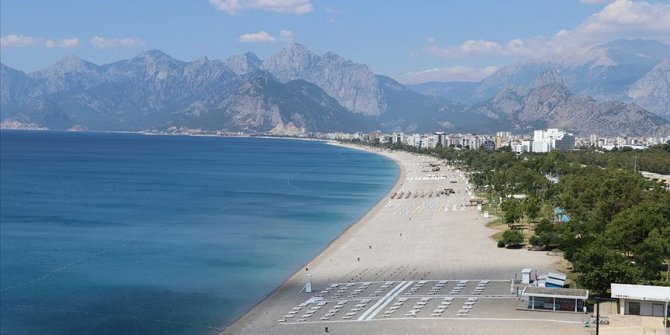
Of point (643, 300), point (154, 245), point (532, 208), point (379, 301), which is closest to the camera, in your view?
point (643, 300)

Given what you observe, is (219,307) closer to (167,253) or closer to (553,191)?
(167,253)

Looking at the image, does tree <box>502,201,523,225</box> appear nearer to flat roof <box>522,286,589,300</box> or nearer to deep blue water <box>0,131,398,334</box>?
deep blue water <box>0,131,398,334</box>

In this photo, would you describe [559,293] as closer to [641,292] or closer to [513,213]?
[641,292]

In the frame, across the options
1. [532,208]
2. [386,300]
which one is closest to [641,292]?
[386,300]

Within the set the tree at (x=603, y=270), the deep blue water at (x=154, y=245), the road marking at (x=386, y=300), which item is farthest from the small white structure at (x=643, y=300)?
the deep blue water at (x=154, y=245)

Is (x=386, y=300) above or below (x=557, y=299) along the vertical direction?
below

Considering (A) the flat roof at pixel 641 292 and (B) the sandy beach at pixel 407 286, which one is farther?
(B) the sandy beach at pixel 407 286

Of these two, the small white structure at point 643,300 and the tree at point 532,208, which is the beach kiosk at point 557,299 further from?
the tree at point 532,208

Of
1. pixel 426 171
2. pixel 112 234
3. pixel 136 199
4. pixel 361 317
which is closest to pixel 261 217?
pixel 112 234
